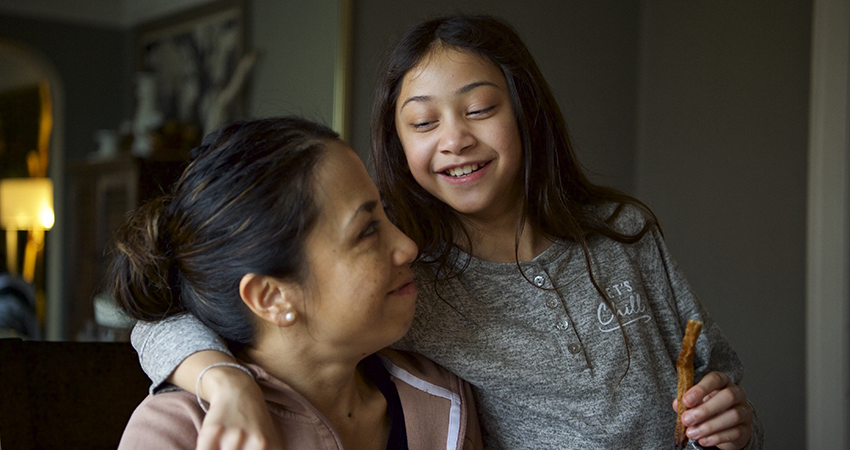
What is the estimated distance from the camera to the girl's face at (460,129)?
1.20 meters

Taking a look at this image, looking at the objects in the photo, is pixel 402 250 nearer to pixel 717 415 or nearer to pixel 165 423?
pixel 165 423

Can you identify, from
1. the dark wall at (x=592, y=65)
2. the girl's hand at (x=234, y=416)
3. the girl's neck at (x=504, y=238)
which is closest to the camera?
the girl's hand at (x=234, y=416)

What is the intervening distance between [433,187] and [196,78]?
3058mm

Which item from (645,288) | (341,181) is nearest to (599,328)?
(645,288)

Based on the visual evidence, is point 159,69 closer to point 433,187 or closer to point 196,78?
point 196,78

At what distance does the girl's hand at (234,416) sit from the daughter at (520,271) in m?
0.42

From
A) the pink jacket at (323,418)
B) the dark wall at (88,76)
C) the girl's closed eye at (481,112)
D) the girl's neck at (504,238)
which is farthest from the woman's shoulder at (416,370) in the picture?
the dark wall at (88,76)

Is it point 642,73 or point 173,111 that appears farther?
point 173,111

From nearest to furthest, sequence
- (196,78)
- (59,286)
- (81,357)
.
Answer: (81,357) < (196,78) < (59,286)

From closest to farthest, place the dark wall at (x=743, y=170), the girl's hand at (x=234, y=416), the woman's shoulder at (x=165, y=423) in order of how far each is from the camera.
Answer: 1. the girl's hand at (x=234, y=416)
2. the woman's shoulder at (x=165, y=423)
3. the dark wall at (x=743, y=170)

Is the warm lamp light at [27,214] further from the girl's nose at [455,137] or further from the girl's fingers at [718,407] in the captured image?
the girl's fingers at [718,407]

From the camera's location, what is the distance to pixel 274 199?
936 millimetres

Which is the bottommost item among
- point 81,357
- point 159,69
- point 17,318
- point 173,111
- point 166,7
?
point 17,318

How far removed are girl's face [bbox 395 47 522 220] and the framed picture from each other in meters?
2.35
